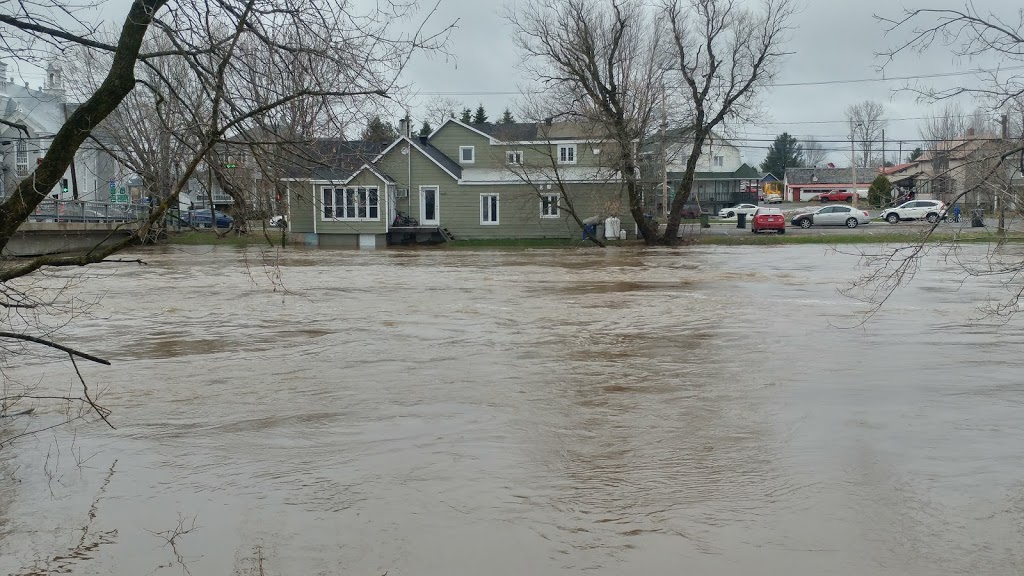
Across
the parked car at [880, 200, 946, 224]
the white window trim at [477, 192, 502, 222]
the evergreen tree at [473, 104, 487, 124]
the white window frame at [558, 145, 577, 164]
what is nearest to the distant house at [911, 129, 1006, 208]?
the white window trim at [477, 192, 502, 222]

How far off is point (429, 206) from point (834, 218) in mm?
25867

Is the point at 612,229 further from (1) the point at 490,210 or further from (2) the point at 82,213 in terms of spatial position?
(2) the point at 82,213

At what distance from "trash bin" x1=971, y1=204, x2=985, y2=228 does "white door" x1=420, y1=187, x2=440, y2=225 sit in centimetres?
4113

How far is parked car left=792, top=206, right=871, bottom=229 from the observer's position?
2283 inches

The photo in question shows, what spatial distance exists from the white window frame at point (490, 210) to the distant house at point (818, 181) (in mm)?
59153

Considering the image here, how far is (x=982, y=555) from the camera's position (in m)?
7.18

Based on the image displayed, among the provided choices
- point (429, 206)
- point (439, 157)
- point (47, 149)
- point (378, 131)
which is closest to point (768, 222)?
point (439, 157)

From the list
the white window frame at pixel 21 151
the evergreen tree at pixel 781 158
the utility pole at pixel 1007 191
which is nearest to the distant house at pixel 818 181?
the evergreen tree at pixel 781 158

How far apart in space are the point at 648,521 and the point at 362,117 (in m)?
4.08

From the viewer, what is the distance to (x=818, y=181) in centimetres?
10756

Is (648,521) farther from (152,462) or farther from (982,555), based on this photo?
(152,462)

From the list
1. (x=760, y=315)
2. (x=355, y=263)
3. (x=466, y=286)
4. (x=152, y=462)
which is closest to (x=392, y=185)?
(x=355, y=263)

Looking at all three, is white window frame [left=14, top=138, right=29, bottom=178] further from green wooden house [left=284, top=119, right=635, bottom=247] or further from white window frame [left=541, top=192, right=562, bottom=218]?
white window frame [left=541, top=192, right=562, bottom=218]

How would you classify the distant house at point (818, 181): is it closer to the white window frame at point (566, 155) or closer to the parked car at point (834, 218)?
the parked car at point (834, 218)
